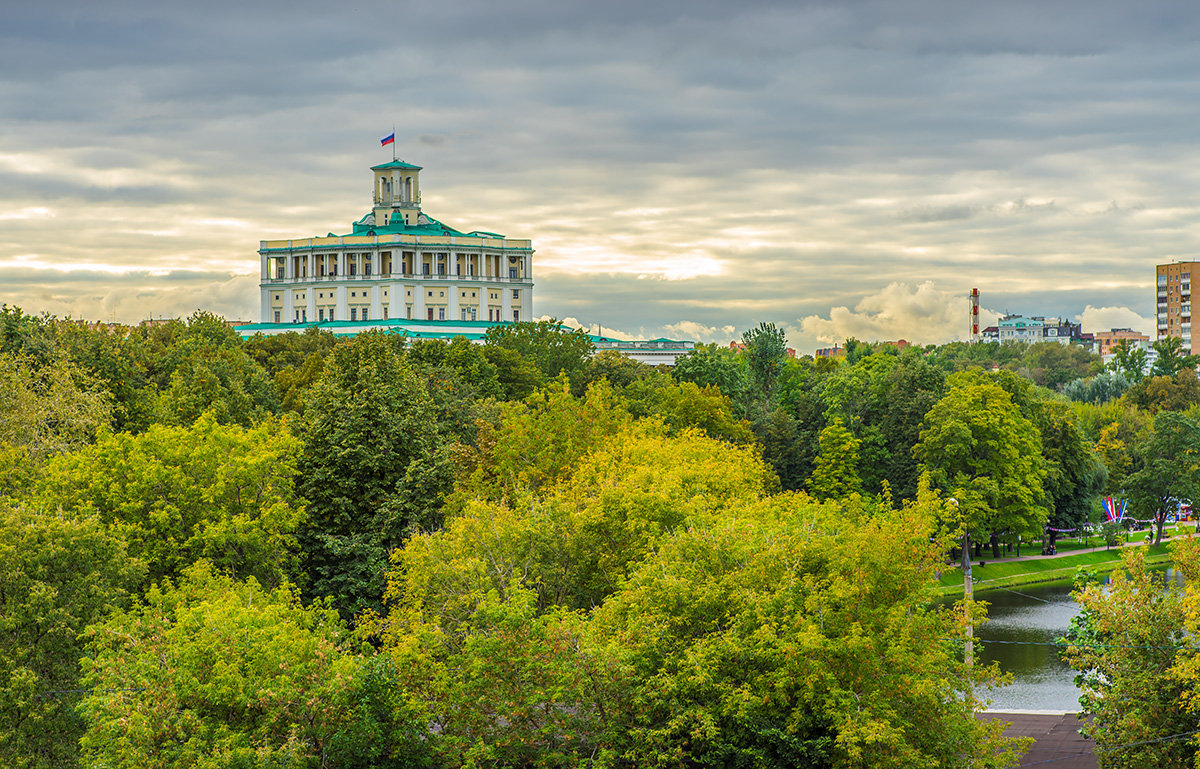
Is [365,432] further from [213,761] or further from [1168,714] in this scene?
[1168,714]

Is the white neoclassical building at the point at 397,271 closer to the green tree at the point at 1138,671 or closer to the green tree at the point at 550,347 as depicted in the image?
the green tree at the point at 550,347

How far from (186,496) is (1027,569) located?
52536 millimetres

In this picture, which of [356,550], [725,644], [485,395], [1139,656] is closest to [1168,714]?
[1139,656]

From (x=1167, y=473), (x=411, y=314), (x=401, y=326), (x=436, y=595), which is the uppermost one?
(x=411, y=314)

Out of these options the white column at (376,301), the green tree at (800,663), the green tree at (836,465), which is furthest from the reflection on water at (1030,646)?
the white column at (376,301)

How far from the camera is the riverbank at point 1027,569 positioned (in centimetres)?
6925

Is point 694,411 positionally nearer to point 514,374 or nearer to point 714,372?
point 514,374

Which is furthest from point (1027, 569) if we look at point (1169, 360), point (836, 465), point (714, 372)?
point (1169, 360)

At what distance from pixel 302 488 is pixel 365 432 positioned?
10.1 feet

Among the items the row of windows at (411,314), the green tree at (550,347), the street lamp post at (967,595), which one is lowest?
the street lamp post at (967,595)

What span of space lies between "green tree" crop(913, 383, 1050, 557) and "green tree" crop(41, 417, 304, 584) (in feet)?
137

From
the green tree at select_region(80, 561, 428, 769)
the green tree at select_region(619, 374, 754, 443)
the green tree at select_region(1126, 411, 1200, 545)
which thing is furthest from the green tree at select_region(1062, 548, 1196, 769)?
the green tree at select_region(1126, 411, 1200, 545)

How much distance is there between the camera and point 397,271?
548 feet

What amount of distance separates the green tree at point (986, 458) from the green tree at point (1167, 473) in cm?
1301
